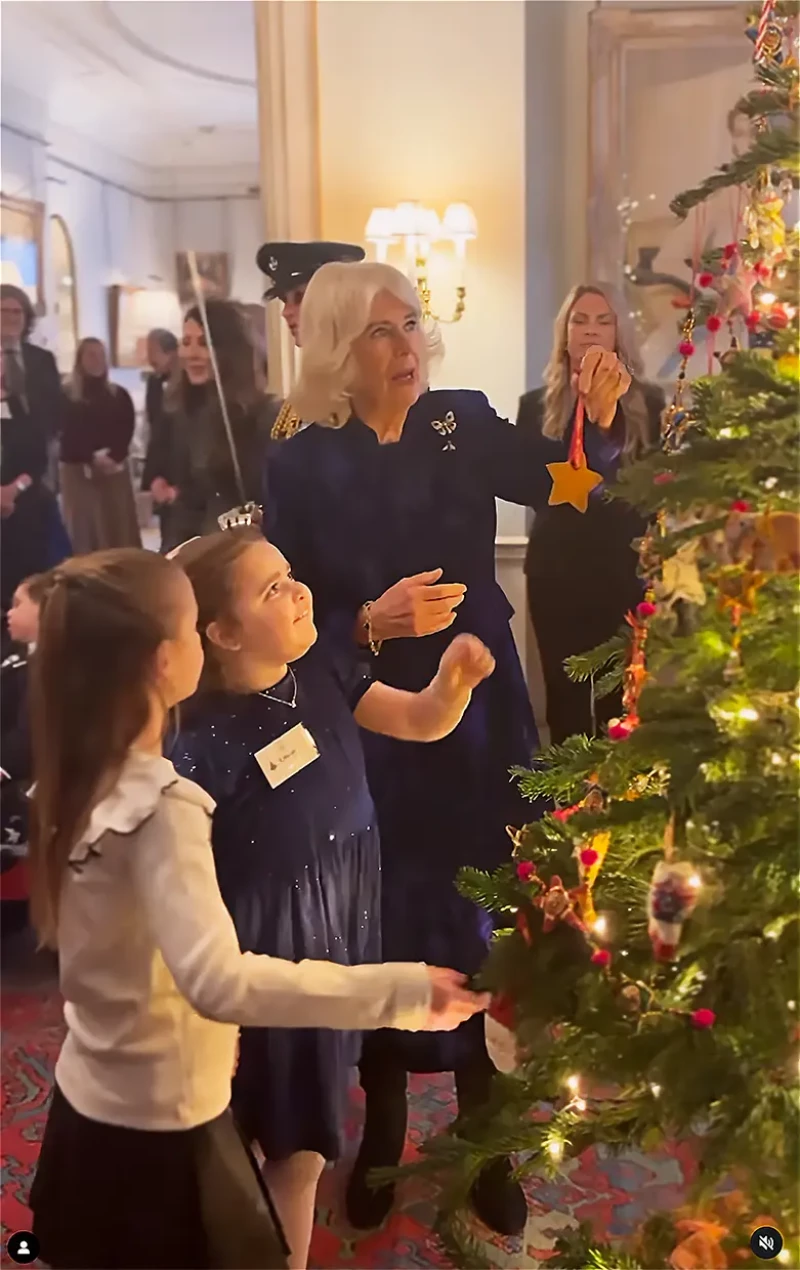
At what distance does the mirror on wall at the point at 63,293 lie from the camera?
1.61 m

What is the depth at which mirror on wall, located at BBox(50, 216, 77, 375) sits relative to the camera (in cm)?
161

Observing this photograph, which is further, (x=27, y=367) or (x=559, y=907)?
(x=27, y=367)

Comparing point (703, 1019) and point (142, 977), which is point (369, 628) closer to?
point (142, 977)

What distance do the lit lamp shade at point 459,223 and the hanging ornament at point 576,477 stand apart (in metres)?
0.29

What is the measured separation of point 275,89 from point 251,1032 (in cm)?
133

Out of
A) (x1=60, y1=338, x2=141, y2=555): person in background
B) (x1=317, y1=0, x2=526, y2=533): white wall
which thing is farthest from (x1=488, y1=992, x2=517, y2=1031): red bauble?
(x1=60, y1=338, x2=141, y2=555): person in background

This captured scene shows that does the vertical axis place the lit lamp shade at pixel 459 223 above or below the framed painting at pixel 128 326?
above

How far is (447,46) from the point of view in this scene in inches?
63.6

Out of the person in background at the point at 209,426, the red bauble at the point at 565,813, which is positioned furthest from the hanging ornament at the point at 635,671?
the person in background at the point at 209,426

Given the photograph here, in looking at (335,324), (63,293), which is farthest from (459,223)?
(63,293)

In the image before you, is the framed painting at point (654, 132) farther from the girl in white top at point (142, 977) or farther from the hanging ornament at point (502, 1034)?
the hanging ornament at point (502, 1034)

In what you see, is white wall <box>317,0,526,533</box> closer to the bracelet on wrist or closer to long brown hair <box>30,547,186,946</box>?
the bracelet on wrist

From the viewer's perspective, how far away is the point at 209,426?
1.62 meters

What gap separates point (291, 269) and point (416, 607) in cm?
51
